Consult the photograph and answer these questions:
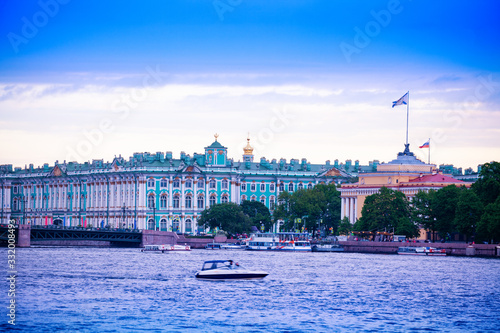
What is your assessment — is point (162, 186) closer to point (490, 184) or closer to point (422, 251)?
point (422, 251)

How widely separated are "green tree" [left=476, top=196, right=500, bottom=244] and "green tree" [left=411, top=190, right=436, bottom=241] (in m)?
11.2

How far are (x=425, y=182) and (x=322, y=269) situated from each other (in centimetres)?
4098

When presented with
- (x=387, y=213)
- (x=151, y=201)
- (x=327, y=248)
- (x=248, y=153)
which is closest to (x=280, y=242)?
(x=327, y=248)

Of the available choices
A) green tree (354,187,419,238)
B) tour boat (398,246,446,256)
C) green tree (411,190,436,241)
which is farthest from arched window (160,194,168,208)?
tour boat (398,246,446,256)

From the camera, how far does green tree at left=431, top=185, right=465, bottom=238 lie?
89.6 meters

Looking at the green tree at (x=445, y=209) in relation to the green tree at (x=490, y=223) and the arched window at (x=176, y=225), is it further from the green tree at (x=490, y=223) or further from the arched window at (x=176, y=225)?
the arched window at (x=176, y=225)

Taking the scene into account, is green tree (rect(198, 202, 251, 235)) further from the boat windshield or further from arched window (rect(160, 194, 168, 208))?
the boat windshield

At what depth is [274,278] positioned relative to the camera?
192 feet

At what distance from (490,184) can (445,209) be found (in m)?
6.75

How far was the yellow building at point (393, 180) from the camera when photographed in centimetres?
10775

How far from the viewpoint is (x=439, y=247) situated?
8631 centimetres

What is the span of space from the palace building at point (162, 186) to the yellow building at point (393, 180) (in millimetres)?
16714

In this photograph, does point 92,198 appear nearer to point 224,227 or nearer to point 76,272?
point 224,227

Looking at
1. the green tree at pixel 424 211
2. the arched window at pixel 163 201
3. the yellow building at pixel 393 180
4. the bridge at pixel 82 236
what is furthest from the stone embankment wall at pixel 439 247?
the arched window at pixel 163 201
